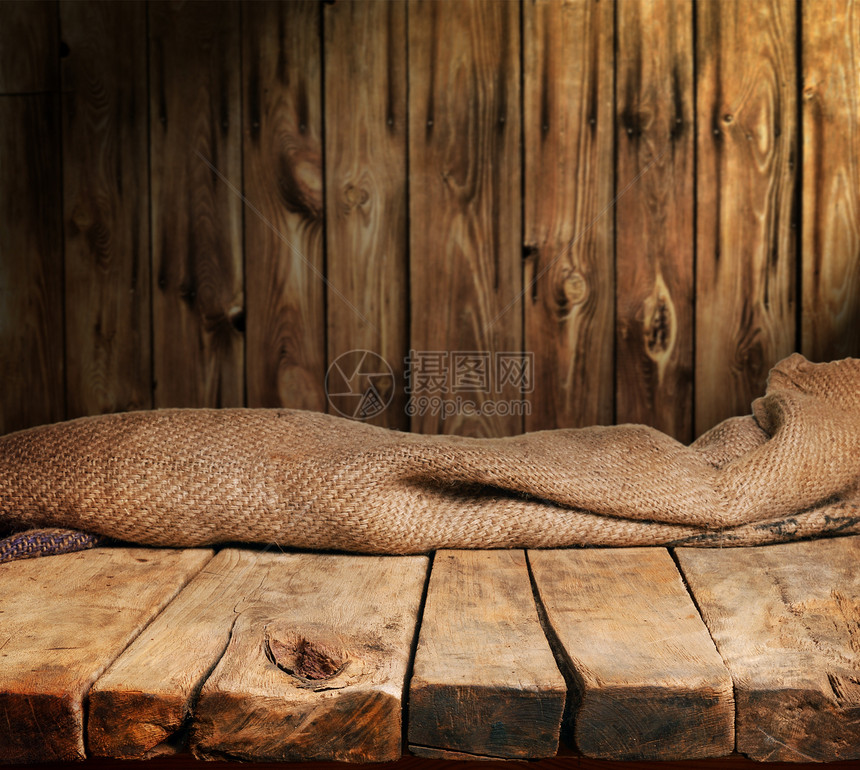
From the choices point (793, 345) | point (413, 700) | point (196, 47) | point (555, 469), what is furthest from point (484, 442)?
point (196, 47)

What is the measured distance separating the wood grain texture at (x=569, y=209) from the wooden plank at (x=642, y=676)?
0.66m

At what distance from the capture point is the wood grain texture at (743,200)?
1392mm

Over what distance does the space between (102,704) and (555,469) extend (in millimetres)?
660

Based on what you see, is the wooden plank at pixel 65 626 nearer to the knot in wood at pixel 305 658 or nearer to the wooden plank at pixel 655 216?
the knot in wood at pixel 305 658

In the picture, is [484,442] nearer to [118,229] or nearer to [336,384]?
[336,384]

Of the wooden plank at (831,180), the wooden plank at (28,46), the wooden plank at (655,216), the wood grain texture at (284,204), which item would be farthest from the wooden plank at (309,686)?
the wooden plank at (28,46)

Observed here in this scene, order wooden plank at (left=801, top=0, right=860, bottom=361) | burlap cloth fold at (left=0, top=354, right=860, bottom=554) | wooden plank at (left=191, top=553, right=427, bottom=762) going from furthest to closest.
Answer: wooden plank at (left=801, top=0, right=860, bottom=361)
burlap cloth fold at (left=0, top=354, right=860, bottom=554)
wooden plank at (left=191, top=553, right=427, bottom=762)

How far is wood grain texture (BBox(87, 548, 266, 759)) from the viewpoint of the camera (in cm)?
61

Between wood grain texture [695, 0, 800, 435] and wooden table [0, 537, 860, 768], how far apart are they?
646 millimetres

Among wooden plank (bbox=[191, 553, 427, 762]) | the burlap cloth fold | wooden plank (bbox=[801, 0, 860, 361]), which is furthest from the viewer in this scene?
wooden plank (bbox=[801, 0, 860, 361])

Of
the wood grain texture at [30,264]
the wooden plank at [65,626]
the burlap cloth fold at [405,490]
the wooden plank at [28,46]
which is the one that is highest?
the wooden plank at [28,46]

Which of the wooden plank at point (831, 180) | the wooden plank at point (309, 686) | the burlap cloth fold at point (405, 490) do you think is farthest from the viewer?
the wooden plank at point (831, 180)

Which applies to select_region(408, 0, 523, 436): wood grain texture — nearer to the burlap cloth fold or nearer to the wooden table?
the burlap cloth fold

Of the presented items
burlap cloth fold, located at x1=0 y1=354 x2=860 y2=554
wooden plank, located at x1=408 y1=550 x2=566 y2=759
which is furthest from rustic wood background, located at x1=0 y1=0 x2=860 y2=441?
wooden plank, located at x1=408 y1=550 x2=566 y2=759
